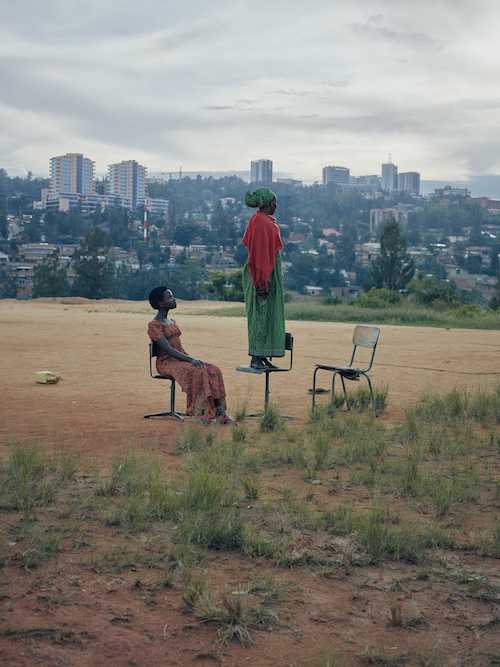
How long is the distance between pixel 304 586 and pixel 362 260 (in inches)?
3586

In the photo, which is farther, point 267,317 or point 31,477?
point 267,317

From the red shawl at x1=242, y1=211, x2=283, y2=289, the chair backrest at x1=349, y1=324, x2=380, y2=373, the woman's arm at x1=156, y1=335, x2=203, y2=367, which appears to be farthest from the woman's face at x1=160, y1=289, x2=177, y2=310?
Answer: the chair backrest at x1=349, y1=324, x2=380, y2=373

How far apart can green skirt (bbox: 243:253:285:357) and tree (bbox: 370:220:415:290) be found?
2158 inches

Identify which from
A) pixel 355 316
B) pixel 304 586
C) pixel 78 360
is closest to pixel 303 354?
pixel 78 360

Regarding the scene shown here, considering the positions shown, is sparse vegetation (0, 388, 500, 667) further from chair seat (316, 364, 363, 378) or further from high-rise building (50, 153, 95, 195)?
high-rise building (50, 153, 95, 195)

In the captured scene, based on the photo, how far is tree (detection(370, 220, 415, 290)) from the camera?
6494cm

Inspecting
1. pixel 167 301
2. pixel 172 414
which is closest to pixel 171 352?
pixel 167 301

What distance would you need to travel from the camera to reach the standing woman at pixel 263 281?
10.4 m

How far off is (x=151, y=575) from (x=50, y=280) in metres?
58.6

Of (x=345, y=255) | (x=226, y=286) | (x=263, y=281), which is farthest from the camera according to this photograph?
(x=345, y=255)

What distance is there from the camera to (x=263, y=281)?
10.5m

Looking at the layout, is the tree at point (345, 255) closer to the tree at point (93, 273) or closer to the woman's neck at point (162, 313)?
the tree at point (93, 273)

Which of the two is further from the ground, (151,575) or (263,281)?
(263,281)

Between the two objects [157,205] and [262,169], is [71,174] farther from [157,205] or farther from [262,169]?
[262,169]
